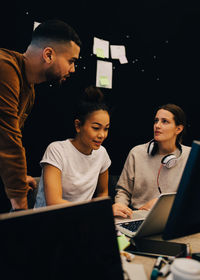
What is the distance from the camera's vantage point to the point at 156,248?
1.00m

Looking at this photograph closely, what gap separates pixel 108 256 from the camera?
63 cm

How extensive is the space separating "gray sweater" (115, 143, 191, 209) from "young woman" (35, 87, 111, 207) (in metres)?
0.26

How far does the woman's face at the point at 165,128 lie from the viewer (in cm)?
209

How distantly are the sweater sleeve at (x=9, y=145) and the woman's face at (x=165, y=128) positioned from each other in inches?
43.9

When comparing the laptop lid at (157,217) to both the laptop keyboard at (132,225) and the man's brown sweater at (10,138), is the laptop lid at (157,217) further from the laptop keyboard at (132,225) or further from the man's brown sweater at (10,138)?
the man's brown sweater at (10,138)

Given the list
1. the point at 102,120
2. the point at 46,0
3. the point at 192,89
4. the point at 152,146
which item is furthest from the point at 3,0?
the point at 192,89

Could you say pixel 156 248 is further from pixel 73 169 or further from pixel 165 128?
pixel 165 128

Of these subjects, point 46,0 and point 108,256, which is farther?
point 46,0

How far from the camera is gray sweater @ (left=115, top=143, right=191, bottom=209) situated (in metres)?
2.03

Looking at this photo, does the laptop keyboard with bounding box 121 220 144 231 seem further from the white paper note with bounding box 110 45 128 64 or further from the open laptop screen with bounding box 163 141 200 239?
the white paper note with bounding box 110 45 128 64

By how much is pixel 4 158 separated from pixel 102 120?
69cm

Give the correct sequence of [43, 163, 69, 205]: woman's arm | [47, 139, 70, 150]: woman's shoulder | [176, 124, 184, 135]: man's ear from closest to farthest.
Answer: [43, 163, 69, 205]: woman's arm, [47, 139, 70, 150]: woman's shoulder, [176, 124, 184, 135]: man's ear

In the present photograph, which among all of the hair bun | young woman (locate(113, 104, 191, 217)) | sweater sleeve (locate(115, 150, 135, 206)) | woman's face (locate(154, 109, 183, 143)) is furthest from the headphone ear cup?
the hair bun

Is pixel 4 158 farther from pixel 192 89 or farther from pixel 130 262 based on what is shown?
pixel 192 89
